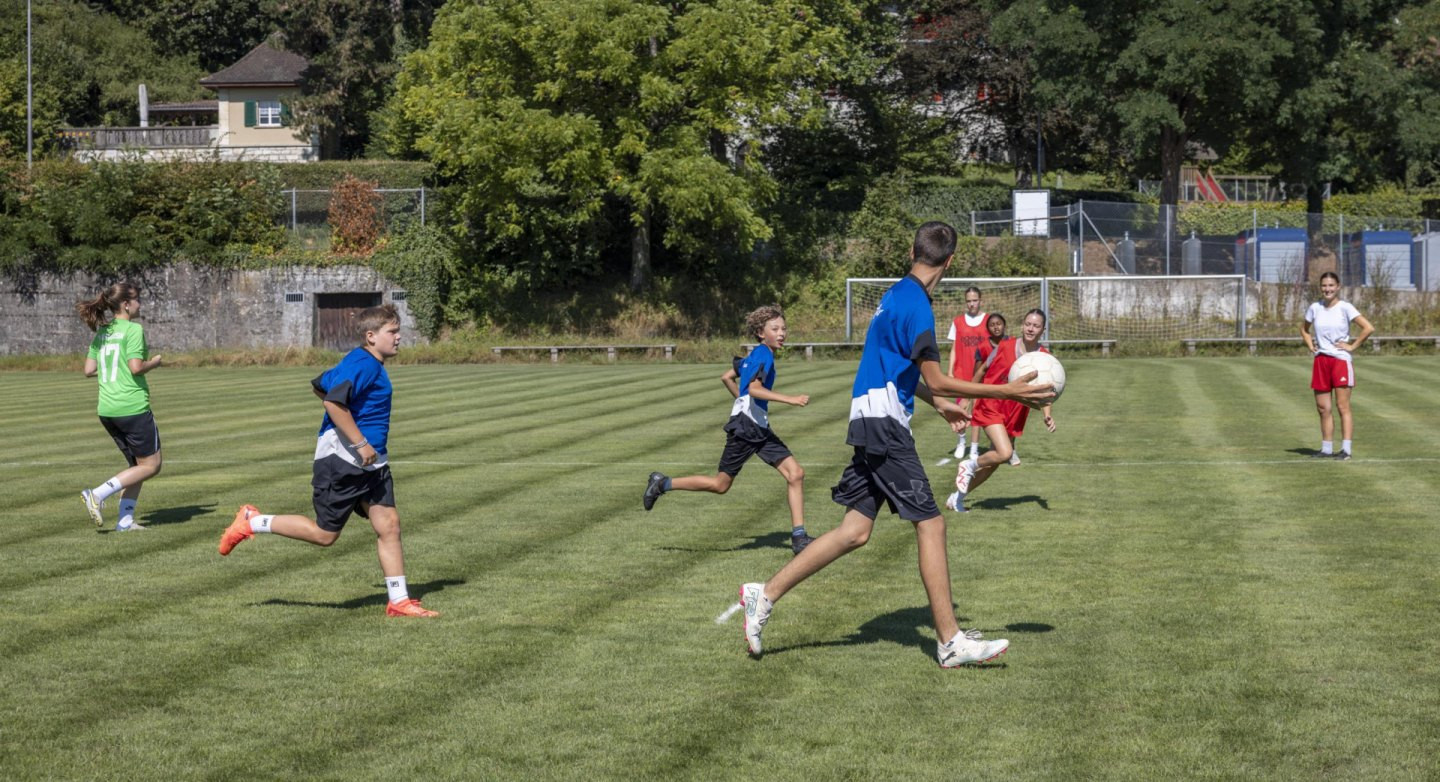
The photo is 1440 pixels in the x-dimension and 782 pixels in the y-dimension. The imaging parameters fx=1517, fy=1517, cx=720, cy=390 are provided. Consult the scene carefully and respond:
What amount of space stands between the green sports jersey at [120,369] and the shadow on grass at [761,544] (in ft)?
15.6

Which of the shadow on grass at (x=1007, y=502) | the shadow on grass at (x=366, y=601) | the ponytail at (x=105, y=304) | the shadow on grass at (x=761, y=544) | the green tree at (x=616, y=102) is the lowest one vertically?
the shadow on grass at (x=366, y=601)

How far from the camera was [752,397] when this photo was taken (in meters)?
11.3

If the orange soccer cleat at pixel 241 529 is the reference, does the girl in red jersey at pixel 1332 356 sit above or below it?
above

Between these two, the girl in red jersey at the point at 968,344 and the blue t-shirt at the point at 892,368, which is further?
the girl in red jersey at the point at 968,344

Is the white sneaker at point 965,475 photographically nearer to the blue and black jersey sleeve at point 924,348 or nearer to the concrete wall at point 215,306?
the blue and black jersey sleeve at point 924,348

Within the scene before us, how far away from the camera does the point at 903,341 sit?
7.41m

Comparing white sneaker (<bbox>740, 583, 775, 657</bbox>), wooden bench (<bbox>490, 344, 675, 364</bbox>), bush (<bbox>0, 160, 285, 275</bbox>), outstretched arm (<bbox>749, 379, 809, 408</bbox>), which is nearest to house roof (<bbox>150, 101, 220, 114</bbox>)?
bush (<bbox>0, 160, 285, 275</bbox>)

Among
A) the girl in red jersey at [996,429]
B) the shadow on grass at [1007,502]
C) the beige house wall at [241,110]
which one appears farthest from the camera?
the beige house wall at [241,110]

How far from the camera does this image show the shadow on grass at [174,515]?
12.9 meters

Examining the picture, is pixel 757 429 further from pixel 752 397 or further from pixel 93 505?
pixel 93 505

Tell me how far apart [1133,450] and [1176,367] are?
56.8 ft

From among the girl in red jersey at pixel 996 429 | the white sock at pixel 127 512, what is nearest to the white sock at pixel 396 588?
the white sock at pixel 127 512

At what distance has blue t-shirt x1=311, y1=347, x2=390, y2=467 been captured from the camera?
28.8 feet

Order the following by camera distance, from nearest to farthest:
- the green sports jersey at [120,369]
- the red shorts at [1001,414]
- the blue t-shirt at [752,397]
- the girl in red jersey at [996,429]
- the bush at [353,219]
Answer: the blue t-shirt at [752,397]
the green sports jersey at [120,369]
the girl in red jersey at [996,429]
the red shorts at [1001,414]
the bush at [353,219]
